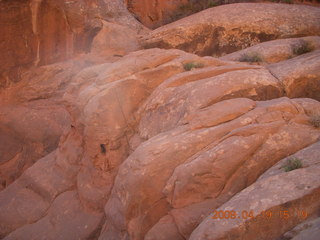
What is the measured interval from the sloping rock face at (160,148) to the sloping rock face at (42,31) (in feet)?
2.25

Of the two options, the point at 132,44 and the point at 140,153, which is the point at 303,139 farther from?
the point at 132,44

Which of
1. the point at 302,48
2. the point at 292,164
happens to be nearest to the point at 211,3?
the point at 302,48

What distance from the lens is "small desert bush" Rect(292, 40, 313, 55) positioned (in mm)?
8289

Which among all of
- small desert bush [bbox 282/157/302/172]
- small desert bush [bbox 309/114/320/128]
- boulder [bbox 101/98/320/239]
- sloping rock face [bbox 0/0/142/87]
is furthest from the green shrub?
small desert bush [bbox 282/157/302/172]

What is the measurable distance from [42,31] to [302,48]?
27.1ft

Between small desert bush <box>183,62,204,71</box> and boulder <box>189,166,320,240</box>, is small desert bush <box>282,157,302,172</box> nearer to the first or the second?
boulder <box>189,166,320,240</box>

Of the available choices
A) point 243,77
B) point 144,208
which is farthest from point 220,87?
point 144,208

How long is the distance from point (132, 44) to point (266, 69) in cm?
599

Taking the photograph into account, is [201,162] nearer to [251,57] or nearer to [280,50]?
[251,57]

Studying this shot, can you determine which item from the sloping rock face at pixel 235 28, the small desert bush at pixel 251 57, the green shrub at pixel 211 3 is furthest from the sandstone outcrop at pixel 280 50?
the green shrub at pixel 211 3

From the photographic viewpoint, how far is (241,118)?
211 inches

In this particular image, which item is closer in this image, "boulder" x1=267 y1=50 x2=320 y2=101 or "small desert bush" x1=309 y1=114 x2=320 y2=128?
"small desert bush" x1=309 y1=114 x2=320 y2=128

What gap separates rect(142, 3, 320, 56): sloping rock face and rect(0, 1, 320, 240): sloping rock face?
2569mm

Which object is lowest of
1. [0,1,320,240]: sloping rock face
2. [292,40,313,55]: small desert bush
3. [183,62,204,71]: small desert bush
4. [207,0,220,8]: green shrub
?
[0,1,320,240]: sloping rock face
